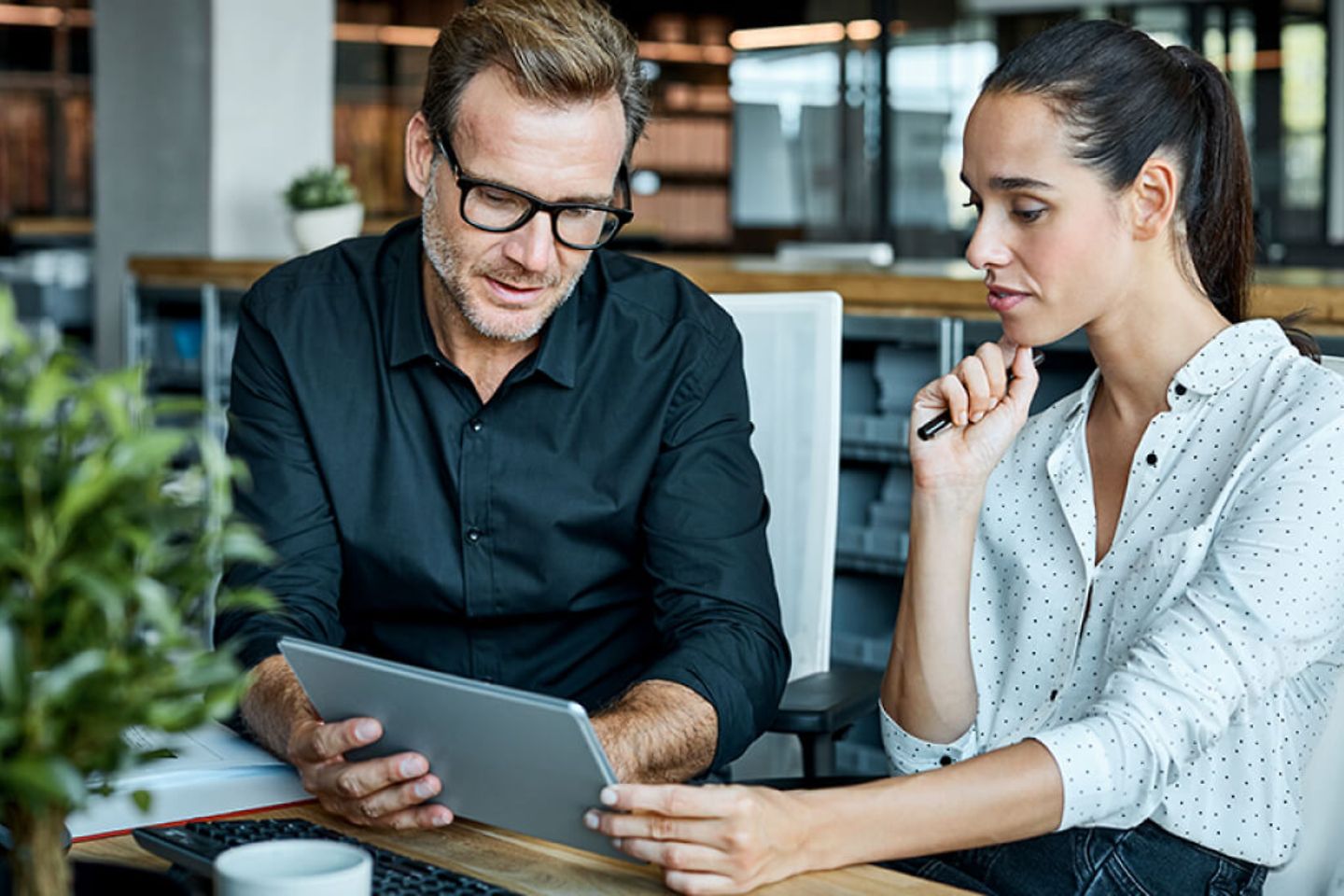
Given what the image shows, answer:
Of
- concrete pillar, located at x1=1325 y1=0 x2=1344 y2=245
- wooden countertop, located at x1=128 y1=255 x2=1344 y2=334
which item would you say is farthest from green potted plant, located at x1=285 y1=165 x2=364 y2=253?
concrete pillar, located at x1=1325 y1=0 x2=1344 y2=245

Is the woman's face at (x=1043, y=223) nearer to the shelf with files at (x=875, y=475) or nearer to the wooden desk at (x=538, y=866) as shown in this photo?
the wooden desk at (x=538, y=866)

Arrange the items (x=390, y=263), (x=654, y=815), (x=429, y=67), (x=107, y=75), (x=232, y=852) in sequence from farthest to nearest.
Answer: (x=107, y=75) < (x=390, y=263) < (x=429, y=67) < (x=654, y=815) < (x=232, y=852)

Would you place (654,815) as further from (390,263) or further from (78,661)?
(390,263)

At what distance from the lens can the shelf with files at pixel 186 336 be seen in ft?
14.9

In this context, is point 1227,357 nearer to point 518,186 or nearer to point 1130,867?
point 1130,867

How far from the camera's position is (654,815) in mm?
1102

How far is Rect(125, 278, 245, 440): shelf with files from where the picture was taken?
4.55m

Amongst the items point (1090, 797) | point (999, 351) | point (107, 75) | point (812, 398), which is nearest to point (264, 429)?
point (812, 398)

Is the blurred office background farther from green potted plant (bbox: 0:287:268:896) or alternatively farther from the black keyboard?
green potted plant (bbox: 0:287:268:896)

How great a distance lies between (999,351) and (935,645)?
0.99ft

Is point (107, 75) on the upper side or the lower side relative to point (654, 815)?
upper

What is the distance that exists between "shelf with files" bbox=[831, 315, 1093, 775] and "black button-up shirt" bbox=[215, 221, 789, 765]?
100cm

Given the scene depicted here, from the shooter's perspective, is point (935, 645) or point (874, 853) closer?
point (874, 853)

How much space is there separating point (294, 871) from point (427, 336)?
0.99m
